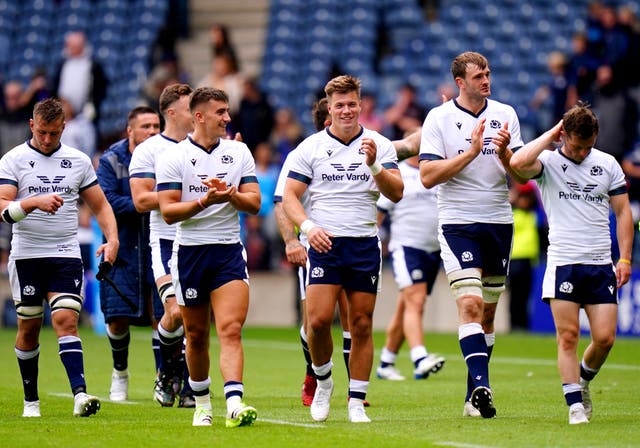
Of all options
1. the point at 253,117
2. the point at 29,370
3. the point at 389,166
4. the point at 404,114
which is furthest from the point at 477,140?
the point at 253,117

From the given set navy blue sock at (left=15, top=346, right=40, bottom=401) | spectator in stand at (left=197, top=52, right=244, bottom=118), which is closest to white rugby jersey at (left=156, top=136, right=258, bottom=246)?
navy blue sock at (left=15, top=346, right=40, bottom=401)

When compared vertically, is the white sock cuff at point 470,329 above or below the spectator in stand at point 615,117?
below

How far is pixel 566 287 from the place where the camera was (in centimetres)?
945

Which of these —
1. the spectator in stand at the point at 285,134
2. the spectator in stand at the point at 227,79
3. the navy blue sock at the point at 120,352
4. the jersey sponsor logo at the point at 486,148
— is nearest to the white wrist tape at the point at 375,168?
the jersey sponsor logo at the point at 486,148

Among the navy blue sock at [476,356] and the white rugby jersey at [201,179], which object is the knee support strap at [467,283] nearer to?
the navy blue sock at [476,356]

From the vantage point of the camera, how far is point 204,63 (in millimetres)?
29766

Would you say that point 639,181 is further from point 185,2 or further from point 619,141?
point 185,2

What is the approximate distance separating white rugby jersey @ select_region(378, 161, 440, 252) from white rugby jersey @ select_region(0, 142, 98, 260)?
185 inches

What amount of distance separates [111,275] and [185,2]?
63.1 ft

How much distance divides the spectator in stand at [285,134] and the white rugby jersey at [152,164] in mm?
11955

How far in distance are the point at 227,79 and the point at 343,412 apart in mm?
12762

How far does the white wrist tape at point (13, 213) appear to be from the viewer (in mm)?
9859

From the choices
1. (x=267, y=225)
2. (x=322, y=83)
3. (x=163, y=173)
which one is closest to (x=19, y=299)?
(x=163, y=173)

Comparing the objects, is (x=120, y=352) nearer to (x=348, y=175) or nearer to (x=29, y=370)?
(x=29, y=370)
